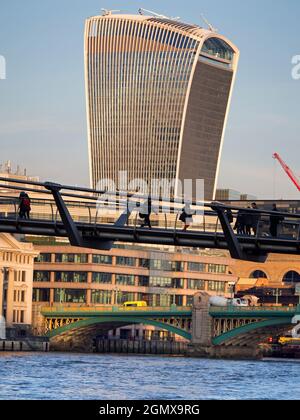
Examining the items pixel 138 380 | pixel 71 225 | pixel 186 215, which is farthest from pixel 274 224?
pixel 138 380

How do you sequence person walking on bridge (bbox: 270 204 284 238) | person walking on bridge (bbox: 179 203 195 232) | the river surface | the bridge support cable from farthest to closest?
the river surface < person walking on bridge (bbox: 270 204 284 238) < person walking on bridge (bbox: 179 203 195 232) < the bridge support cable

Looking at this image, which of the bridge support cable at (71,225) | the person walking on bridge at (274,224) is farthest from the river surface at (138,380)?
the person walking on bridge at (274,224)

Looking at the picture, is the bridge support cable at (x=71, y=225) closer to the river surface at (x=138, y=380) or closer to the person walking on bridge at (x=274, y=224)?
the person walking on bridge at (x=274, y=224)

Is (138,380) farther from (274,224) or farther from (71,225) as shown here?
(71,225)

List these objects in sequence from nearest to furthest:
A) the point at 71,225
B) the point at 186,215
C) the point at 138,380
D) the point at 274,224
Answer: the point at 71,225 < the point at 186,215 < the point at 274,224 < the point at 138,380

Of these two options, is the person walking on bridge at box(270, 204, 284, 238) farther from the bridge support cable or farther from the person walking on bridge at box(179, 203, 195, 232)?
the bridge support cable

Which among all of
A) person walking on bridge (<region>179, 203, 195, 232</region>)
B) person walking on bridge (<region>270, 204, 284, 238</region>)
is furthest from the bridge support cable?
person walking on bridge (<region>270, 204, 284, 238</region>)

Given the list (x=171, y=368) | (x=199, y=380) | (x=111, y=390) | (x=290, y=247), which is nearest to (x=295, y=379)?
(x=199, y=380)
